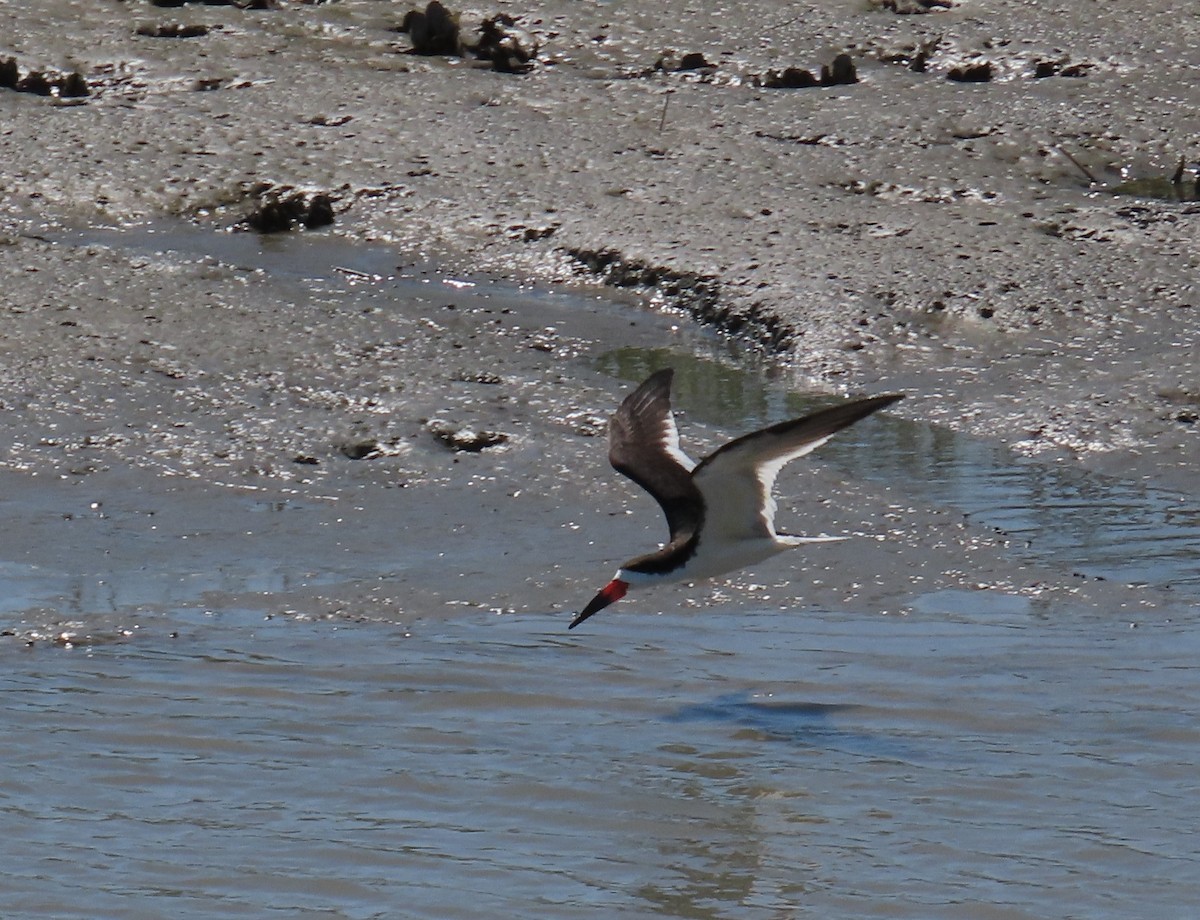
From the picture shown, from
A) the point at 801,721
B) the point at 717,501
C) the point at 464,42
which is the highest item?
the point at 464,42

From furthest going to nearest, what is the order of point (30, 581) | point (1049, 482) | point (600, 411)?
point (600, 411), point (1049, 482), point (30, 581)

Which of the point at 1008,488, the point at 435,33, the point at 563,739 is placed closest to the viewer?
the point at 563,739

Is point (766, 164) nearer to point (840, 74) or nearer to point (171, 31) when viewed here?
point (840, 74)

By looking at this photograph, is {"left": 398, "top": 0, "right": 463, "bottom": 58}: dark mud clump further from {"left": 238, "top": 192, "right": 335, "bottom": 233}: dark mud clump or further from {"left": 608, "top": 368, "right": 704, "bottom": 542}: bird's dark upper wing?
{"left": 608, "top": 368, "right": 704, "bottom": 542}: bird's dark upper wing

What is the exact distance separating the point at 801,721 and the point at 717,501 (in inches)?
31.8

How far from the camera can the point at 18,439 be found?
27.1 ft

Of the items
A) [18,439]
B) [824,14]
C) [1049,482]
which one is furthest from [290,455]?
[824,14]

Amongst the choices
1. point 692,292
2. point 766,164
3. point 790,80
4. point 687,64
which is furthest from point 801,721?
point 687,64

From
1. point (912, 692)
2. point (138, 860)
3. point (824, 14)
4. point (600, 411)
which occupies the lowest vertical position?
point (138, 860)

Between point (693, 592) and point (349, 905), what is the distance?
248cm

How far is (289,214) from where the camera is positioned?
11.6 metres

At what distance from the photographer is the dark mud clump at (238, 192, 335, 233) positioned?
1148 cm

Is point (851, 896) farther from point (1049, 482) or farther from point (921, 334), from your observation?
point (921, 334)

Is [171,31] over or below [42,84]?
over
